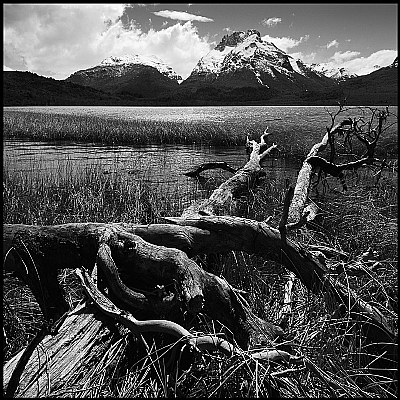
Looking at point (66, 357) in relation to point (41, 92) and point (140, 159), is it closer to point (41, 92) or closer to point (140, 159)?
point (140, 159)

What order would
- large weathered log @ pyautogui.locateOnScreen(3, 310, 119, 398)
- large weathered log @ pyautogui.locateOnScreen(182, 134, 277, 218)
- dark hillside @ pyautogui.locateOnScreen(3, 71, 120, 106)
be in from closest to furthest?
Answer: large weathered log @ pyautogui.locateOnScreen(3, 310, 119, 398)
large weathered log @ pyautogui.locateOnScreen(182, 134, 277, 218)
dark hillside @ pyautogui.locateOnScreen(3, 71, 120, 106)

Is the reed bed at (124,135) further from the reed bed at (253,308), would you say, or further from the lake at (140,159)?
the reed bed at (253,308)

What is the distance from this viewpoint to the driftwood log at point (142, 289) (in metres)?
2.91

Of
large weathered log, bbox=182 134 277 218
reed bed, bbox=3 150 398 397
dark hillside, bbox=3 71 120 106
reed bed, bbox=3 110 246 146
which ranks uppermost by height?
dark hillside, bbox=3 71 120 106

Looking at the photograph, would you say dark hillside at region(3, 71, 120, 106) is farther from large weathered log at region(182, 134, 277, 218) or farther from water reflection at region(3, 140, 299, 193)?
large weathered log at region(182, 134, 277, 218)

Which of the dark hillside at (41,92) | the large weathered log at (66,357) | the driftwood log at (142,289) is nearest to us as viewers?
the large weathered log at (66,357)

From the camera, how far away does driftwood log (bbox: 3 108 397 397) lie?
2.91 metres

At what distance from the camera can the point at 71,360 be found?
2971 millimetres

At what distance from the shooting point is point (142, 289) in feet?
12.3

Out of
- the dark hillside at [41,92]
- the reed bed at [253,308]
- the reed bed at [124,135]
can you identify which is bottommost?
the reed bed at [253,308]

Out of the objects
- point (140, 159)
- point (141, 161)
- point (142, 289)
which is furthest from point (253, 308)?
point (140, 159)

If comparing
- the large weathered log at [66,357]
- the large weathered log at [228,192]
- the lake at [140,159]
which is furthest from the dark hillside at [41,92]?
the large weathered log at [66,357]

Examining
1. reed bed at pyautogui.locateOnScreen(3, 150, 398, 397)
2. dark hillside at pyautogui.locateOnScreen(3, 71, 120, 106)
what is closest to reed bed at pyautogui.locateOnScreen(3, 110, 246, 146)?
reed bed at pyautogui.locateOnScreen(3, 150, 398, 397)

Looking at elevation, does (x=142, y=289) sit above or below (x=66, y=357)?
above
